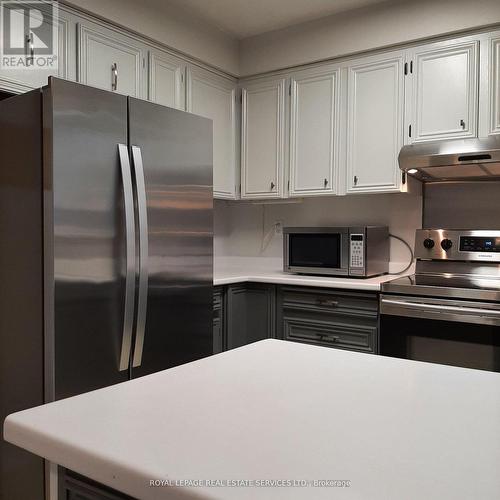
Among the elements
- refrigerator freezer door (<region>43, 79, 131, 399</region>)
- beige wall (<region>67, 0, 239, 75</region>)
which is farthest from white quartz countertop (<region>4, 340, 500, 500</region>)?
beige wall (<region>67, 0, 239, 75</region>)

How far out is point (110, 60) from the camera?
103 inches

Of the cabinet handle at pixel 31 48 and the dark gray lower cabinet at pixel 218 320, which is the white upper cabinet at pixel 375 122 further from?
the cabinet handle at pixel 31 48

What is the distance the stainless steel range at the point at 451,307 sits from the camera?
229 centimetres

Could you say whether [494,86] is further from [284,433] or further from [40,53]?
[284,433]

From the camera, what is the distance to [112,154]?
192 centimetres

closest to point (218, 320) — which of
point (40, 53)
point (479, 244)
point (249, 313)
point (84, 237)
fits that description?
point (249, 313)

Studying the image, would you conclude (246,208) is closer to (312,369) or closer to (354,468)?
(312,369)

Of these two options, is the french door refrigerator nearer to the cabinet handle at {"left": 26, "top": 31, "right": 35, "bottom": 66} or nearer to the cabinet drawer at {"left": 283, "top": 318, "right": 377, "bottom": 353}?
the cabinet handle at {"left": 26, "top": 31, "right": 35, "bottom": 66}

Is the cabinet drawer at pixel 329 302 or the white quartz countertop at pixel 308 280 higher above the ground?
the white quartz countertop at pixel 308 280

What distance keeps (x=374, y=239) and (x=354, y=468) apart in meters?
2.45

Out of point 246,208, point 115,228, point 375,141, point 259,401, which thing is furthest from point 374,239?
point 259,401

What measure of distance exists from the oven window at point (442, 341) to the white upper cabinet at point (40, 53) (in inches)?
78.1

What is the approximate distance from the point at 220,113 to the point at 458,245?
1.72 m

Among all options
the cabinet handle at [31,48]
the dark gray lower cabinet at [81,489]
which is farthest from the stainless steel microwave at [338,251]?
the dark gray lower cabinet at [81,489]
